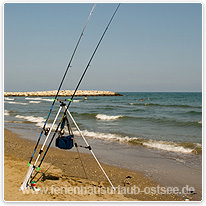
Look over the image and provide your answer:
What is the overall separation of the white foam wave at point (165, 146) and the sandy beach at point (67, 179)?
3222 mm

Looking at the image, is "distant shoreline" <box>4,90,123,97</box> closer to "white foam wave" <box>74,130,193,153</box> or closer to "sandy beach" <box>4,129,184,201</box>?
"white foam wave" <box>74,130,193,153</box>

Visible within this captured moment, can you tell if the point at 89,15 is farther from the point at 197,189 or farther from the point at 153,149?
the point at 153,149

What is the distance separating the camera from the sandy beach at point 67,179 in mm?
4687

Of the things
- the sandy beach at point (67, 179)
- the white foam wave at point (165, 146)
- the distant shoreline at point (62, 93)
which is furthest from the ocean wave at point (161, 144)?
the distant shoreline at point (62, 93)

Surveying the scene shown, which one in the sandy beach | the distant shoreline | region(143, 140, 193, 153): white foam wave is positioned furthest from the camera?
the distant shoreline

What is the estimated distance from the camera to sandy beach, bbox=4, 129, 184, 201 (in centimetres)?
469

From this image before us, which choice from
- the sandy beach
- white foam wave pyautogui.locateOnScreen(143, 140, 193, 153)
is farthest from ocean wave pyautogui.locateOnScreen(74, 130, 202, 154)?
the sandy beach

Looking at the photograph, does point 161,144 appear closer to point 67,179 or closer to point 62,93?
point 67,179

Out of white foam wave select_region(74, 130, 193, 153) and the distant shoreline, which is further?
the distant shoreline

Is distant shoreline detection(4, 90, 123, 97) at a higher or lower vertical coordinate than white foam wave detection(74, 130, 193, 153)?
higher

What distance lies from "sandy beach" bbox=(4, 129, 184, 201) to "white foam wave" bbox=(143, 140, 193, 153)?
3222 mm

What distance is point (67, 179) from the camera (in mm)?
5684

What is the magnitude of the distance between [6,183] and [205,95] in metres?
6.36

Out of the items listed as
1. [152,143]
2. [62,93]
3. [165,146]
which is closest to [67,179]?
[165,146]
